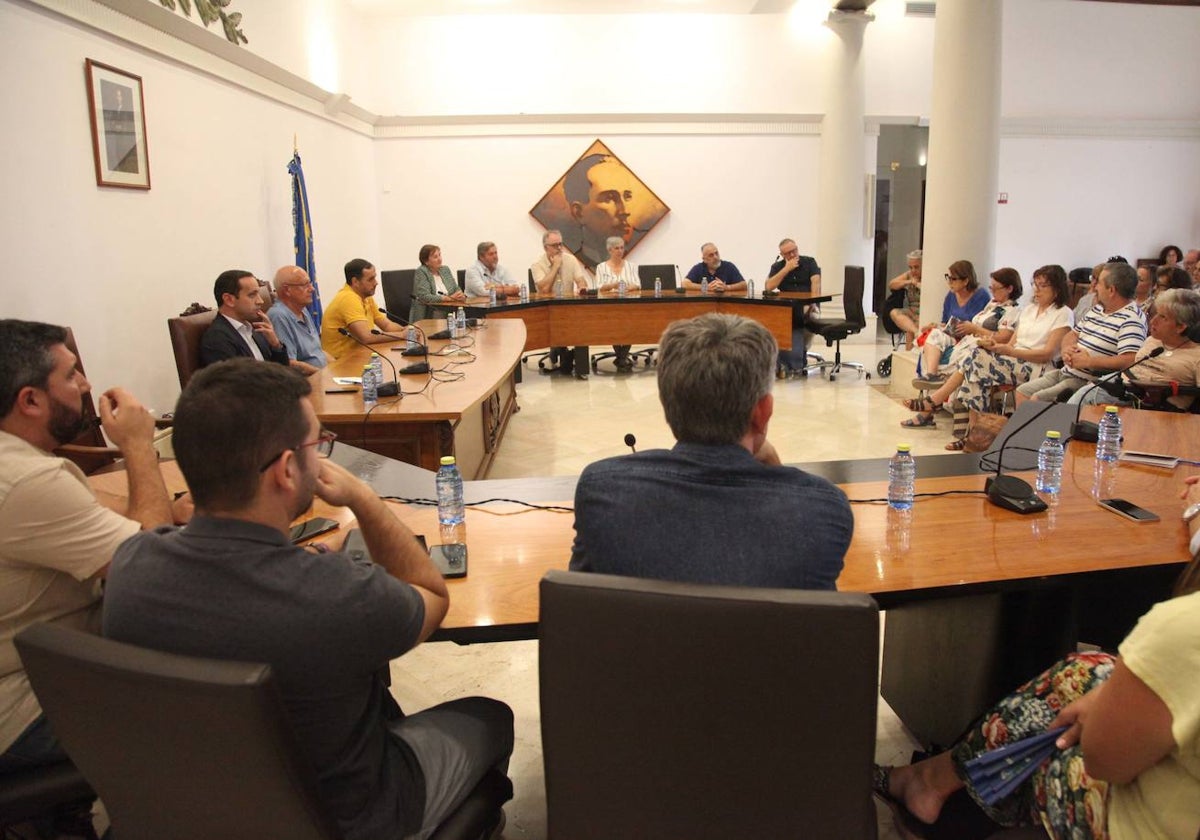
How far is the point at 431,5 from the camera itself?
9.52 metres

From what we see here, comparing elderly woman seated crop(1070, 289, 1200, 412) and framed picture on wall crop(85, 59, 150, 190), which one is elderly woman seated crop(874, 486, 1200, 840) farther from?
framed picture on wall crop(85, 59, 150, 190)

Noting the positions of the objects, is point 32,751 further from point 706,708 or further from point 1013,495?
point 1013,495

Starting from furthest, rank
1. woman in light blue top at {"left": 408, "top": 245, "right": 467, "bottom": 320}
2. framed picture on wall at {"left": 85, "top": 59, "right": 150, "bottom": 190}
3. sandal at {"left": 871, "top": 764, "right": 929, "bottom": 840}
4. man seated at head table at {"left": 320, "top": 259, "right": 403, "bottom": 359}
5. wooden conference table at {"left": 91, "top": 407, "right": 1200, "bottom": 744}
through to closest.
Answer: woman in light blue top at {"left": 408, "top": 245, "right": 467, "bottom": 320}
man seated at head table at {"left": 320, "top": 259, "right": 403, "bottom": 359}
framed picture on wall at {"left": 85, "top": 59, "right": 150, "bottom": 190}
sandal at {"left": 871, "top": 764, "right": 929, "bottom": 840}
wooden conference table at {"left": 91, "top": 407, "right": 1200, "bottom": 744}

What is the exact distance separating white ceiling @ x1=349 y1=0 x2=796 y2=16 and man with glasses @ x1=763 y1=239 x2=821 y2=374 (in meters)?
3.67

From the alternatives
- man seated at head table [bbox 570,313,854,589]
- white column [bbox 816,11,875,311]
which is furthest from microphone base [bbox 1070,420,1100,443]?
white column [bbox 816,11,875,311]

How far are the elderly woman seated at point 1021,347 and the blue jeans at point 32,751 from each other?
476cm

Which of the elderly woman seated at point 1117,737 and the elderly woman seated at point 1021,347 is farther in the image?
the elderly woman seated at point 1021,347

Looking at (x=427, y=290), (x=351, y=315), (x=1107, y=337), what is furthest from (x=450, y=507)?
(x=427, y=290)

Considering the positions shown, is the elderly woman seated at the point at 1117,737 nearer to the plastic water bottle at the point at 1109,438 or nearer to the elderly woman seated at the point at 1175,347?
the plastic water bottle at the point at 1109,438

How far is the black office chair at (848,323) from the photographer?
723 cm

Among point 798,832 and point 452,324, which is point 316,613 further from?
point 452,324

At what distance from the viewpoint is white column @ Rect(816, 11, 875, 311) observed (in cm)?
941

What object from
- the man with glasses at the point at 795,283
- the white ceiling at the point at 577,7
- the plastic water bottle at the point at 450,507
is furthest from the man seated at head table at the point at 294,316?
the white ceiling at the point at 577,7

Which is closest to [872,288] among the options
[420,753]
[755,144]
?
[755,144]
